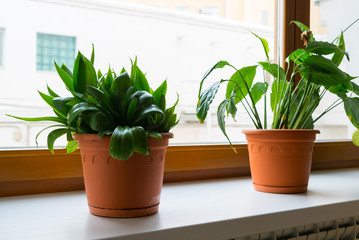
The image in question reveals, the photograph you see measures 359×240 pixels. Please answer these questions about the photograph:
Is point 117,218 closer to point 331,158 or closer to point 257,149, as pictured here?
point 257,149

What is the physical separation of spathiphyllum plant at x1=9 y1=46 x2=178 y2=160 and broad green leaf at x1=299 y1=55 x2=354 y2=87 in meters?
0.37

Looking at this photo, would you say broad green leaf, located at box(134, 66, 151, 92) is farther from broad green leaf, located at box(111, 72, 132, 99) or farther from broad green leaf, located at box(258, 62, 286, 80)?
broad green leaf, located at box(258, 62, 286, 80)

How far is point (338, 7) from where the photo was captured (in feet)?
6.05

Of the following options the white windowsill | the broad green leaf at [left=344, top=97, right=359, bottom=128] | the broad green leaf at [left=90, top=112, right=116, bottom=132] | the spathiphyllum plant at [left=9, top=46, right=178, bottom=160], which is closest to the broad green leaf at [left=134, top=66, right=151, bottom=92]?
the spathiphyllum plant at [left=9, top=46, right=178, bottom=160]

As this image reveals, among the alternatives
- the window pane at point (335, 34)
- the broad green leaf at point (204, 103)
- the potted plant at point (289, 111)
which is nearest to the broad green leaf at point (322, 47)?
the potted plant at point (289, 111)

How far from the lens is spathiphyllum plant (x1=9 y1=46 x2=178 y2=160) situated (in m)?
0.71

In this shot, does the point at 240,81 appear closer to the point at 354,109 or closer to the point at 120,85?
the point at 354,109

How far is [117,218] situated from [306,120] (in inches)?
24.0

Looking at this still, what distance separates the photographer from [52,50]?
1.09 metres

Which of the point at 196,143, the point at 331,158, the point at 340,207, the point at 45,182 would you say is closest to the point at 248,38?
the point at 196,143

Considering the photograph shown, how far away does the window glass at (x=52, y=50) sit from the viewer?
1.07 m

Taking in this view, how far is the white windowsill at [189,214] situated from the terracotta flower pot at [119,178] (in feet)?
0.08

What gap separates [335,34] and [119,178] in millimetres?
1436

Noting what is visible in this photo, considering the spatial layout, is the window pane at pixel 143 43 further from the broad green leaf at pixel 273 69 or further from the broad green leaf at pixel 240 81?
the broad green leaf at pixel 273 69
